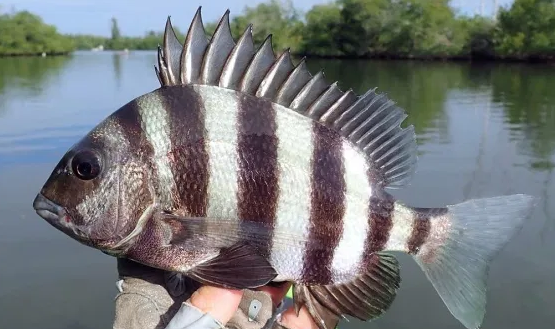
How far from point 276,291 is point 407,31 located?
52.4 metres

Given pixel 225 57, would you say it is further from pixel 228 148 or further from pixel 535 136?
pixel 535 136

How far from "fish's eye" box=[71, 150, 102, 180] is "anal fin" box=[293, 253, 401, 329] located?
27.0 inches

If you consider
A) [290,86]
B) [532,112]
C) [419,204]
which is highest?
[290,86]

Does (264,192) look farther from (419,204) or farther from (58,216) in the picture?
(419,204)

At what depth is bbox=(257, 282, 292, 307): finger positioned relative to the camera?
198 cm

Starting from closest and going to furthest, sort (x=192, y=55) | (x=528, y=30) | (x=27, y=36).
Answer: (x=192, y=55)
(x=528, y=30)
(x=27, y=36)

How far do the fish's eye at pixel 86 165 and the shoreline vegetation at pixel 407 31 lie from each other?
131 ft

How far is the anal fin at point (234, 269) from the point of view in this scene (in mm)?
1588

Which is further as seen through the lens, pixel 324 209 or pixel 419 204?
pixel 419 204

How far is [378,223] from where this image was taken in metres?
1.72

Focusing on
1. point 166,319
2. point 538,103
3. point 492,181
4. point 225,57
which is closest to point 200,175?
point 225,57

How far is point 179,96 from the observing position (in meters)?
1.61

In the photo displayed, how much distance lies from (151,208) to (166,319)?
0.46 metres

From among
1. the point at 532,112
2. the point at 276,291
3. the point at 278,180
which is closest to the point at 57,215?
the point at 278,180
